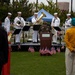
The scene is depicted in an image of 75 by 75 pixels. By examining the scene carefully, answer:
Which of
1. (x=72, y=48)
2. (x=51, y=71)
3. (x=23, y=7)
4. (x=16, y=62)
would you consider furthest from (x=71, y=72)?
(x=23, y=7)

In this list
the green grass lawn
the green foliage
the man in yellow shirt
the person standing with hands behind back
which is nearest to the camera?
the person standing with hands behind back

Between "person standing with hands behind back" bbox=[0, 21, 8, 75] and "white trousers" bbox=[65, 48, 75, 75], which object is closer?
"person standing with hands behind back" bbox=[0, 21, 8, 75]

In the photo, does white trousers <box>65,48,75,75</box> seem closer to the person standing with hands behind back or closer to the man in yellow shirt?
the man in yellow shirt

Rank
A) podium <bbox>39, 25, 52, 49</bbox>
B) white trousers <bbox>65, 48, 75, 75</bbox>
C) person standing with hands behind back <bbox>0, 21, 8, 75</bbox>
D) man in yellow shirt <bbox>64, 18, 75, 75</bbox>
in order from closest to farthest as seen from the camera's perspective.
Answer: person standing with hands behind back <bbox>0, 21, 8, 75</bbox> → man in yellow shirt <bbox>64, 18, 75, 75</bbox> → white trousers <bbox>65, 48, 75, 75</bbox> → podium <bbox>39, 25, 52, 49</bbox>

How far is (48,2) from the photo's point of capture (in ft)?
191

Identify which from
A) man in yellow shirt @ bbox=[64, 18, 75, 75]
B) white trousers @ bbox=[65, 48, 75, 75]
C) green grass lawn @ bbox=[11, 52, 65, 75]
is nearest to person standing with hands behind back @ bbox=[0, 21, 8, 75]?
man in yellow shirt @ bbox=[64, 18, 75, 75]

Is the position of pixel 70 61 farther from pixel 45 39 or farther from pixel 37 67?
pixel 45 39

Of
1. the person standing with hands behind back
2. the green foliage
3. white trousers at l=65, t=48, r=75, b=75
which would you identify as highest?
the green foliage

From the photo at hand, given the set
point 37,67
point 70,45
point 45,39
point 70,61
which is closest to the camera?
point 70,45

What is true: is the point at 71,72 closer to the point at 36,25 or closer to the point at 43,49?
the point at 43,49

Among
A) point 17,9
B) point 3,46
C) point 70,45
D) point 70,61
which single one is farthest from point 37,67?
point 17,9

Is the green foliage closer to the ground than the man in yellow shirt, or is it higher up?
higher up

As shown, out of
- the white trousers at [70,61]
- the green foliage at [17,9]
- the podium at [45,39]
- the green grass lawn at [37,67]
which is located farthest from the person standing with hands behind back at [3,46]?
the green foliage at [17,9]

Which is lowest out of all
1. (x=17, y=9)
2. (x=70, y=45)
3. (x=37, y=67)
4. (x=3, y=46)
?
(x=37, y=67)
